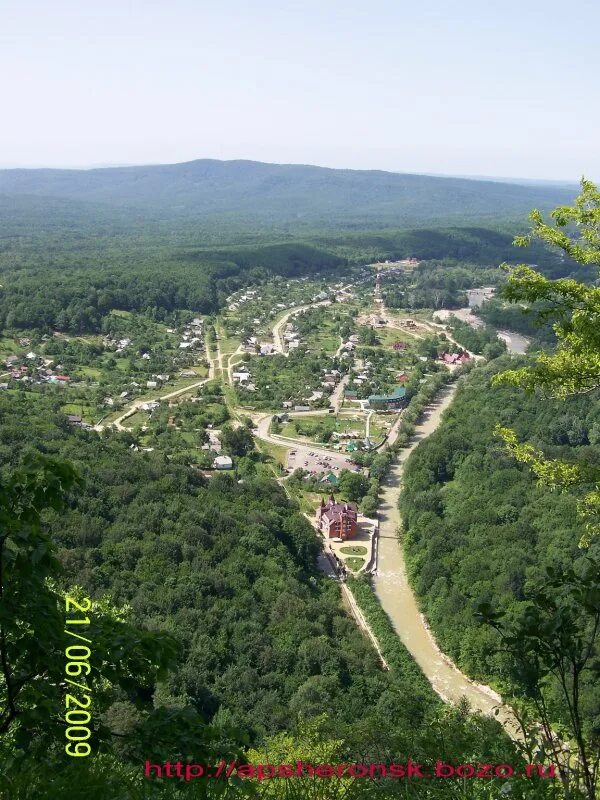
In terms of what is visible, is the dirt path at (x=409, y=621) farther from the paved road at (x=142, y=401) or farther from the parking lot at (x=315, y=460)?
the paved road at (x=142, y=401)

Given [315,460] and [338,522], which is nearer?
[338,522]

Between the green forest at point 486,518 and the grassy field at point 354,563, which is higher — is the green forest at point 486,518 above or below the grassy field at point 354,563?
above

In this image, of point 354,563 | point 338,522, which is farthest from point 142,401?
point 354,563

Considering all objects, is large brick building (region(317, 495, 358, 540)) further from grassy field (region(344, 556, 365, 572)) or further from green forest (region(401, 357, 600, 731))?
green forest (region(401, 357, 600, 731))

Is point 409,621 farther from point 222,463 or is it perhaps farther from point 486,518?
point 222,463

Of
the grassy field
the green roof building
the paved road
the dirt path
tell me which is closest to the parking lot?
the dirt path

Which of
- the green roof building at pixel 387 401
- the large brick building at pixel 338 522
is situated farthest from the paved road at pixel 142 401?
the large brick building at pixel 338 522

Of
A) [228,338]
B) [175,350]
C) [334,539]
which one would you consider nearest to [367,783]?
[334,539]
